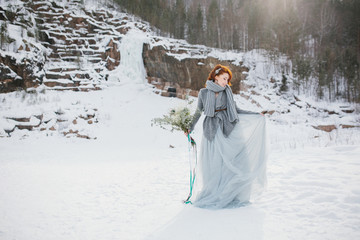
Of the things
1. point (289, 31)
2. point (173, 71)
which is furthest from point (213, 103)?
point (289, 31)

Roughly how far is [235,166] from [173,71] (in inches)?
594

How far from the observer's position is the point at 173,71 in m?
16.7

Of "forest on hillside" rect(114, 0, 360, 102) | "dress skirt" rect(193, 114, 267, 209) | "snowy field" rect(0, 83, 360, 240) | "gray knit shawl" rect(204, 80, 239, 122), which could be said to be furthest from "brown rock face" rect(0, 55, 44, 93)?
"forest on hillside" rect(114, 0, 360, 102)

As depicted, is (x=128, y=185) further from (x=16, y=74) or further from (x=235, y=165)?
(x=16, y=74)

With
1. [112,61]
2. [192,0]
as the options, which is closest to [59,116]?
[112,61]

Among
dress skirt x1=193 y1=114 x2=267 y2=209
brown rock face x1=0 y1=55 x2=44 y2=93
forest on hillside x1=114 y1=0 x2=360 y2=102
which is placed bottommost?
dress skirt x1=193 y1=114 x2=267 y2=209

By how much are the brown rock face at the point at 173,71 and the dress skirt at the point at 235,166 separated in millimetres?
12230

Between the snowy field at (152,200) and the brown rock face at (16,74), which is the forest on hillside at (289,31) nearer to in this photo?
the brown rock face at (16,74)

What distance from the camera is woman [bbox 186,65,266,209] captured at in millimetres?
2494

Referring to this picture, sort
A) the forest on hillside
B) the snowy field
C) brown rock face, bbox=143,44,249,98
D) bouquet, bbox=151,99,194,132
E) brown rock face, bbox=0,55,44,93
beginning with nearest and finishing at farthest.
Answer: the snowy field, bouquet, bbox=151,99,194,132, brown rock face, bbox=0,55,44,93, brown rock face, bbox=143,44,249,98, the forest on hillside

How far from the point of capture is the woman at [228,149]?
249 centimetres

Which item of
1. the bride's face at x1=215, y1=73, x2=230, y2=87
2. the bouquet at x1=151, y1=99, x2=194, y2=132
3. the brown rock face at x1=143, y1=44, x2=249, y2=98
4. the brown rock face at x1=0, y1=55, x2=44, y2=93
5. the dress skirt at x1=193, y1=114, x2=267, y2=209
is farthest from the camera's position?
the brown rock face at x1=143, y1=44, x2=249, y2=98

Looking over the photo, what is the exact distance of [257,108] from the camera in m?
16.5

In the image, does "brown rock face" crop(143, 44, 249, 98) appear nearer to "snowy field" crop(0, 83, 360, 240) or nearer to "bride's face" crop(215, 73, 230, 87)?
"snowy field" crop(0, 83, 360, 240)
